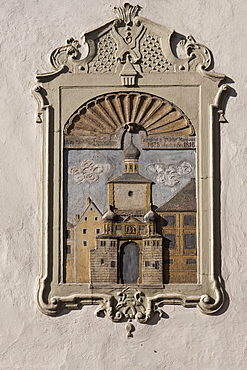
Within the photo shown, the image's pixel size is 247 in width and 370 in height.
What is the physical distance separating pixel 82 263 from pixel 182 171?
156 centimetres

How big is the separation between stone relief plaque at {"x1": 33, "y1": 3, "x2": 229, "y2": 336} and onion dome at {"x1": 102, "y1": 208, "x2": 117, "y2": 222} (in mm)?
11

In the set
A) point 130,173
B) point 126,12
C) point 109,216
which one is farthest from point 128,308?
point 126,12

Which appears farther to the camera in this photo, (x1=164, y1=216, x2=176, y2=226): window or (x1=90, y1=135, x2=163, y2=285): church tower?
(x1=164, y1=216, x2=176, y2=226): window

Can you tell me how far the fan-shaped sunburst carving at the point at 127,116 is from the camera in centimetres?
1102

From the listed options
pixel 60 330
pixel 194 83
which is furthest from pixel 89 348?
pixel 194 83

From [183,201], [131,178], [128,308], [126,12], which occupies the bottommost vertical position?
[128,308]

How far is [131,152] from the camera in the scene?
432 inches

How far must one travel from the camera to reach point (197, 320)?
35.0 ft

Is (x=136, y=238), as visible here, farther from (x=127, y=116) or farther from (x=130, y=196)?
(x=127, y=116)

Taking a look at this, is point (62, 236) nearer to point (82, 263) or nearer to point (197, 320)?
point (82, 263)

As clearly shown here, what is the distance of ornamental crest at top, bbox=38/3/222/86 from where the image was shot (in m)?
11.1

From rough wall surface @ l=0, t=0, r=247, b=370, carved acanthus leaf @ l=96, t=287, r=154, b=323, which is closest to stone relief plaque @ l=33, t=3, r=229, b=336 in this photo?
carved acanthus leaf @ l=96, t=287, r=154, b=323

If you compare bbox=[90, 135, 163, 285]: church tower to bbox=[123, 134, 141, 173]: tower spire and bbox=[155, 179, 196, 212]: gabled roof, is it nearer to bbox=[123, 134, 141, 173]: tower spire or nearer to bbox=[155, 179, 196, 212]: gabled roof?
bbox=[123, 134, 141, 173]: tower spire

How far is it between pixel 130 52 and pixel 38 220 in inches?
88.7
